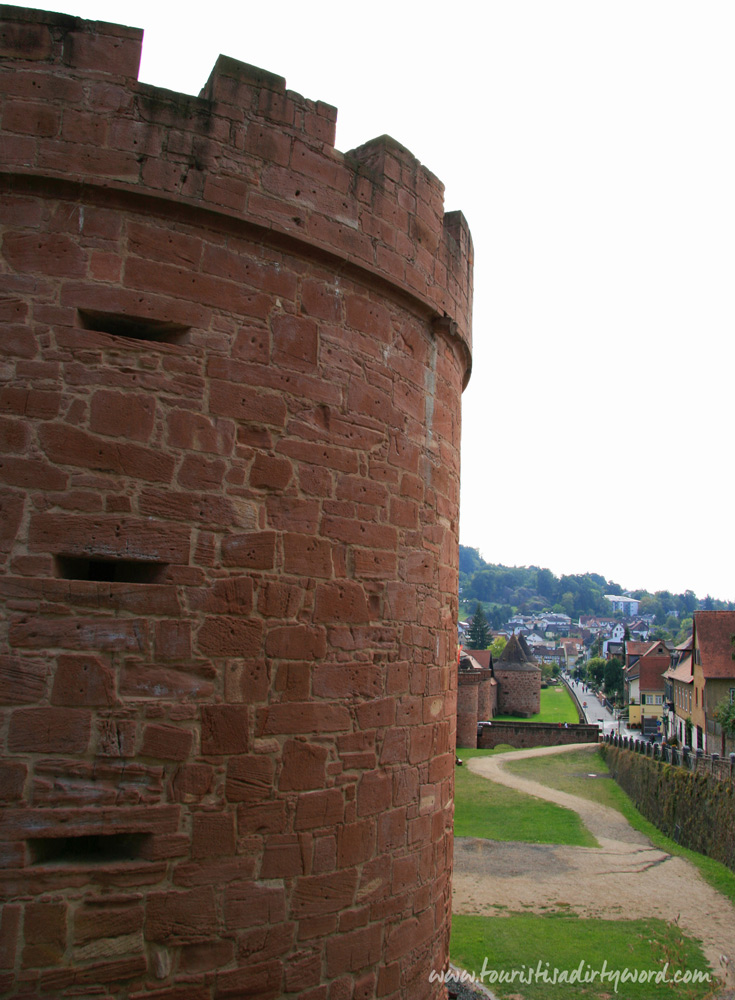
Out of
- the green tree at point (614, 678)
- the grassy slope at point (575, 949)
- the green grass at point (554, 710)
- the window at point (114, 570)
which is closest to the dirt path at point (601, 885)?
the grassy slope at point (575, 949)

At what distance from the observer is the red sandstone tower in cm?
357

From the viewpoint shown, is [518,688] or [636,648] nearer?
[518,688]

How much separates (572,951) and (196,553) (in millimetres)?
11963

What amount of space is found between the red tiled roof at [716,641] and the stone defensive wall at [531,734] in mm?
13983

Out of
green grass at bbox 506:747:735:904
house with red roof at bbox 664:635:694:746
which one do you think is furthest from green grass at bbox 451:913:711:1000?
house with red roof at bbox 664:635:694:746

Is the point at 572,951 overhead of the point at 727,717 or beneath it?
beneath

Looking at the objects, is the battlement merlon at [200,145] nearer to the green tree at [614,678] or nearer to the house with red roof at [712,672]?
the house with red roof at [712,672]

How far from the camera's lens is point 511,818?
24.4m

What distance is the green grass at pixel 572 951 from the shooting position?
11039 mm

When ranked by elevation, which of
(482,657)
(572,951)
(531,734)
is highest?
(482,657)

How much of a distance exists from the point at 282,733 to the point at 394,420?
2055 millimetres

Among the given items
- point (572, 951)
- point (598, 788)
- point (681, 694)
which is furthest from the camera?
point (681, 694)

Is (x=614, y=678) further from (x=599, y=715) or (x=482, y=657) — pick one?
(x=482, y=657)

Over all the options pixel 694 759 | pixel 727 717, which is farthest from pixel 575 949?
pixel 727 717
